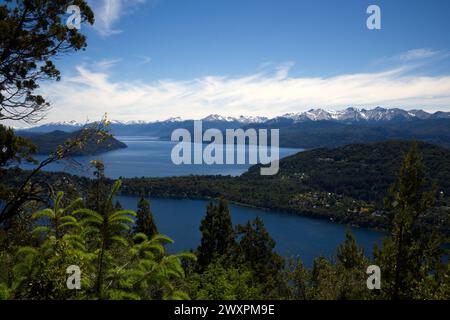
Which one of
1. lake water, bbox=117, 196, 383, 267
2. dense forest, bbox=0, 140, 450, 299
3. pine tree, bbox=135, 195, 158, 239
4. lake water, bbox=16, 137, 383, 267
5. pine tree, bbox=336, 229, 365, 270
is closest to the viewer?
dense forest, bbox=0, 140, 450, 299

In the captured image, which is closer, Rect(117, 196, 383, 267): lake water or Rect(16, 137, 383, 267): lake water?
Rect(117, 196, 383, 267): lake water

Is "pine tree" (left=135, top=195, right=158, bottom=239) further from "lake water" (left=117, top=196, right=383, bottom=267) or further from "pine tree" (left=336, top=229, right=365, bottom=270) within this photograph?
"lake water" (left=117, top=196, right=383, bottom=267)

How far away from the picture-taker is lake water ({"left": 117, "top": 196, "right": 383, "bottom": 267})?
80.0 m

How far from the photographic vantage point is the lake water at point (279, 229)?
8000 cm

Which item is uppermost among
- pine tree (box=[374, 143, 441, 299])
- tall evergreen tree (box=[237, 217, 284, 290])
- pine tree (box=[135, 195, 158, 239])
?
pine tree (box=[374, 143, 441, 299])

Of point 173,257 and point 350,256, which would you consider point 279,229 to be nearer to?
point 350,256

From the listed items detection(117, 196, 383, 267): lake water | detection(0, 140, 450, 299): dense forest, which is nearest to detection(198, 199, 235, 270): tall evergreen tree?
detection(0, 140, 450, 299): dense forest

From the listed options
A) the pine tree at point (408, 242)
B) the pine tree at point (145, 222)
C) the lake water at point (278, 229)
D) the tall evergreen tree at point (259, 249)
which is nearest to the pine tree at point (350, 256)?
the tall evergreen tree at point (259, 249)

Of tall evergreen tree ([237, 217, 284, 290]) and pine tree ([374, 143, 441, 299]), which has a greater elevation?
pine tree ([374, 143, 441, 299])

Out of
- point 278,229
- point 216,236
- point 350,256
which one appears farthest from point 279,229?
point 216,236

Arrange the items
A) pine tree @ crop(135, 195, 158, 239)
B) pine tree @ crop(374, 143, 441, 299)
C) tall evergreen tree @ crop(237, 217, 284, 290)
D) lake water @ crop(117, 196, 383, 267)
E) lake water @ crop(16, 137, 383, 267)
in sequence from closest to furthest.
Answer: pine tree @ crop(374, 143, 441, 299) → tall evergreen tree @ crop(237, 217, 284, 290) → pine tree @ crop(135, 195, 158, 239) → lake water @ crop(117, 196, 383, 267) → lake water @ crop(16, 137, 383, 267)
